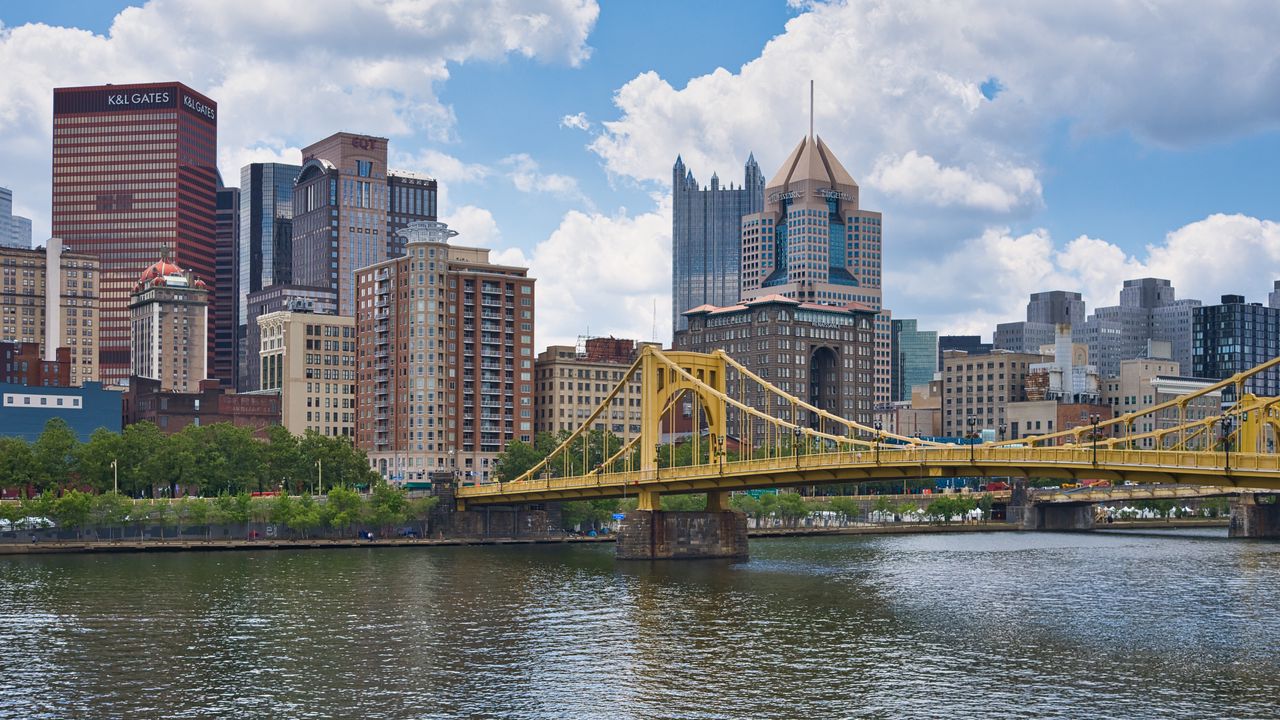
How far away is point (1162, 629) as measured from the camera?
273 feet

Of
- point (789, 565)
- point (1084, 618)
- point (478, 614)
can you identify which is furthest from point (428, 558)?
point (1084, 618)

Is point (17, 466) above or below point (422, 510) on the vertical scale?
above

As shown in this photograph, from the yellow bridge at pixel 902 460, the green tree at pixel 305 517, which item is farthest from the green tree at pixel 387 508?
the green tree at pixel 305 517

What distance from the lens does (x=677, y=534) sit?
136125 mm

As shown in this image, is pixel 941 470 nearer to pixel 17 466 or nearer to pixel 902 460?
pixel 902 460

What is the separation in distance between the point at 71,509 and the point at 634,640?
8550 cm

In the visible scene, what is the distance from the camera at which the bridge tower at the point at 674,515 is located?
135 m

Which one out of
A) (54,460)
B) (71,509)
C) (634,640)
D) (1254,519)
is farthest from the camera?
(1254,519)

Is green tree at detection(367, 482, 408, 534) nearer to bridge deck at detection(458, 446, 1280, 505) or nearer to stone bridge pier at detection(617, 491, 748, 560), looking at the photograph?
bridge deck at detection(458, 446, 1280, 505)

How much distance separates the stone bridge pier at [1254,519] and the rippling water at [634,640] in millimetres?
67038

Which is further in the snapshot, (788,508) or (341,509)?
(788,508)

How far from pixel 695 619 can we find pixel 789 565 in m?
43.9

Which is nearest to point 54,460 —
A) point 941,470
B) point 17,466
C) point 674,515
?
point 17,466

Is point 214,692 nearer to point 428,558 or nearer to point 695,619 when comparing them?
point 695,619
